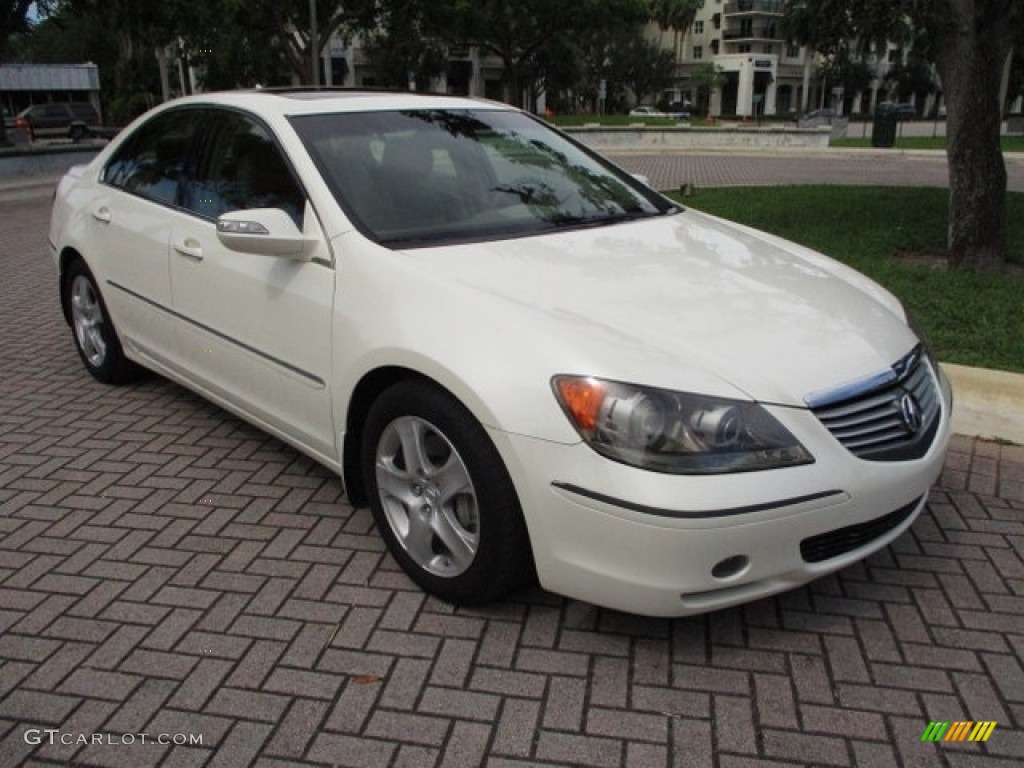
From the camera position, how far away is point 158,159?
4.47 meters

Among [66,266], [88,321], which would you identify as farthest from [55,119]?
[88,321]

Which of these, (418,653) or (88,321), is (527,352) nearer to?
(418,653)

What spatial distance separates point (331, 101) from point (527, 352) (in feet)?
6.15

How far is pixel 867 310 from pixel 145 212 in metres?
3.26

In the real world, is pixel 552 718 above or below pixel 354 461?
below

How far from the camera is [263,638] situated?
2848mm

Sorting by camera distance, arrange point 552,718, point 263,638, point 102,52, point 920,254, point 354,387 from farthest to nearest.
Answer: point 102,52 → point 920,254 → point 354,387 → point 263,638 → point 552,718

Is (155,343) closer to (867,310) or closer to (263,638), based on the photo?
(263,638)

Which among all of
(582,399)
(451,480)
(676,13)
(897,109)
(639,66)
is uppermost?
(676,13)

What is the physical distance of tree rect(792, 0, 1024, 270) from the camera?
6.80 m

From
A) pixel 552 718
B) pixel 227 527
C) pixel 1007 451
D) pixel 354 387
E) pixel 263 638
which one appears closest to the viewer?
pixel 552 718

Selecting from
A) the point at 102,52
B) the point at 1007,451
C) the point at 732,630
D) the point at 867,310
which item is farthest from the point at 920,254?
the point at 102,52

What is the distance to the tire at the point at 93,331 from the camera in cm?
494

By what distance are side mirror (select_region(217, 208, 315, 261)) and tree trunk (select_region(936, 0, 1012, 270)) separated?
224 inches
